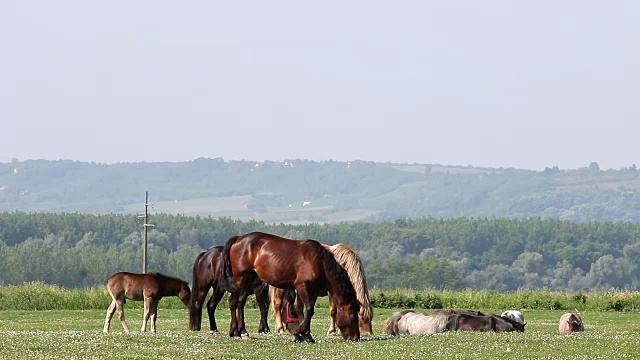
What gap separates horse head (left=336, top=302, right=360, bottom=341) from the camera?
20781mm

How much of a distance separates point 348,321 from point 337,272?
0.96 metres

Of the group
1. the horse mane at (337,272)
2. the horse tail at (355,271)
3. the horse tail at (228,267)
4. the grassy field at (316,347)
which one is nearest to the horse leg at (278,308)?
the grassy field at (316,347)

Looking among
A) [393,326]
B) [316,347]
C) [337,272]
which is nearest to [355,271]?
[337,272]

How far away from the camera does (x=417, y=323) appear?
2541 cm

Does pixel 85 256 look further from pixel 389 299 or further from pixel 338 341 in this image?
pixel 338 341

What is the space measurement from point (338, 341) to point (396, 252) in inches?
6998

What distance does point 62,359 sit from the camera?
16.2 m

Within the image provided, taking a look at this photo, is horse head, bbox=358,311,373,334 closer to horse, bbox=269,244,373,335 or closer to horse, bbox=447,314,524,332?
horse, bbox=269,244,373,335

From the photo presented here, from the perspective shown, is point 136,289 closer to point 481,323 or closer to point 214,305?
point 214,305

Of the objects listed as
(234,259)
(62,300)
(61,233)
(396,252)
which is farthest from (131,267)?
(234,259)

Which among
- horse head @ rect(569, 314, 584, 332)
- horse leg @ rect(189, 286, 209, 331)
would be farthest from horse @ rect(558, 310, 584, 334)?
horse leg @ rect(189, 286, 209, 331)

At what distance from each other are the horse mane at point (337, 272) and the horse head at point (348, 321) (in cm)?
17

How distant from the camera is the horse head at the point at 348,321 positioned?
20.8 metres

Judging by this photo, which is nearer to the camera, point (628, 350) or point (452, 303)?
point (628, 350)
